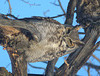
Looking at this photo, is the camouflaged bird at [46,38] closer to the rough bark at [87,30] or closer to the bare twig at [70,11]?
the rough bark at [87,30]

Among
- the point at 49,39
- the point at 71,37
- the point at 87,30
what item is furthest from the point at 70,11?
the point at 49,39

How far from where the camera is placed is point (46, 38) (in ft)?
2.99

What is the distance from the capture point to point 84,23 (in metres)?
1.17

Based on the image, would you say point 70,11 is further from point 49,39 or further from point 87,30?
point 49,39

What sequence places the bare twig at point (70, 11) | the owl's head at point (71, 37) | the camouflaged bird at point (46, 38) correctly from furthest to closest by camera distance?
the bare twig at point (70, 11) < the owl's head at point (71, 37) < the camouflaged bird at point (46, 38)

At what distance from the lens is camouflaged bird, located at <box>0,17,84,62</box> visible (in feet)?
2.77

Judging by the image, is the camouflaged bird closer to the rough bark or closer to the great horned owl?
the great horned owl

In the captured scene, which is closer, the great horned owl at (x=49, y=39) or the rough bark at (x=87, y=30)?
the great horned owl at (x=49, y=39)

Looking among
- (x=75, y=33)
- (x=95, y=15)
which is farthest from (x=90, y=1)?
(x=75, y=33)

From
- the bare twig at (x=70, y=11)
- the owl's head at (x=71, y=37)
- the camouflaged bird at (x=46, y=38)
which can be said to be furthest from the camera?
the bare twig at (x=70, y=11)

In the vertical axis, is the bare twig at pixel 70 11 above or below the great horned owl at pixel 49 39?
above

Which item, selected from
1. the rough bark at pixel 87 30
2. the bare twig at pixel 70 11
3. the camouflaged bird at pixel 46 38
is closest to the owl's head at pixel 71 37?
the camouflaged bird at pixel 46 38

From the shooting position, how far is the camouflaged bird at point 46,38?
33.2 inches

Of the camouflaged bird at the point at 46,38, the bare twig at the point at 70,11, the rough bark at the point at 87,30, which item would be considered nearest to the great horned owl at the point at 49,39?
the camouflaged bird at the point at 46,38
